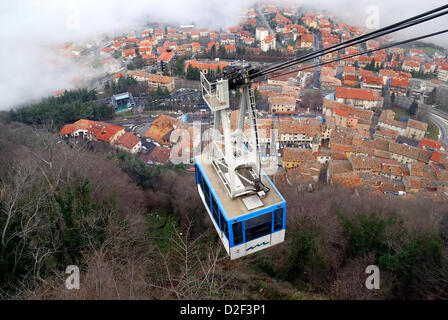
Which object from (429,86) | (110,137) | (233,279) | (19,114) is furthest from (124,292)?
(429,86)

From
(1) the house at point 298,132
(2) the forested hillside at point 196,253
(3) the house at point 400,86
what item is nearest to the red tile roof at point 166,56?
(1) the house at point 298,132

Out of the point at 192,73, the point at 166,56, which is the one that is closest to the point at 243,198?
the point at 192,73

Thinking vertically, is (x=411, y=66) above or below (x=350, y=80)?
above

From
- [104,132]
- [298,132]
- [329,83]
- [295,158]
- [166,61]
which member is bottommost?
[298,132]

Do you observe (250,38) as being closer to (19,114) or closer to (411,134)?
(411,134)

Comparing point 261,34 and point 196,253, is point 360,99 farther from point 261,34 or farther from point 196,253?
point 196,253
